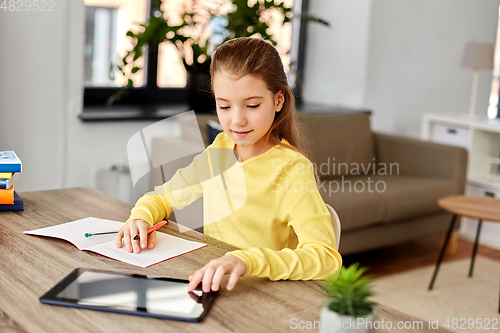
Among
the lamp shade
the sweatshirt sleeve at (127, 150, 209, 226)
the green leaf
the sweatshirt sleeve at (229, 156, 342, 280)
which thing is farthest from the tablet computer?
the lamp shade

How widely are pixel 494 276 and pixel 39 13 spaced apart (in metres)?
2.57

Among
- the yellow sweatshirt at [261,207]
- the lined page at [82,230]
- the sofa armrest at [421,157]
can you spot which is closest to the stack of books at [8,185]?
the lined page at [82,230]

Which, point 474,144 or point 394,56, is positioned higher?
point 394,56

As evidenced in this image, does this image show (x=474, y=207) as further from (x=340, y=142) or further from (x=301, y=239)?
(x=301, y=239)

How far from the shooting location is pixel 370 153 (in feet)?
10.8

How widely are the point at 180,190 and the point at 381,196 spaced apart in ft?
5.10

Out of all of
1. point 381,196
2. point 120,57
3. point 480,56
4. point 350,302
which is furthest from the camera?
point 480,56

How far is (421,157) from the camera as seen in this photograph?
10.6 feet

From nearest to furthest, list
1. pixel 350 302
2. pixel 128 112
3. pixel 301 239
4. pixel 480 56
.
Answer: pixel 350 302 → pixel 301 239 → pixel 128 112 → pixel 480 56

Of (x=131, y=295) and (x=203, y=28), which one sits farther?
(x=203, y=28)

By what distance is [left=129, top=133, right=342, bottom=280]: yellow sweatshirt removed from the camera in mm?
983

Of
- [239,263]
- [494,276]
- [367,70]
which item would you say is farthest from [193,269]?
[367,70]

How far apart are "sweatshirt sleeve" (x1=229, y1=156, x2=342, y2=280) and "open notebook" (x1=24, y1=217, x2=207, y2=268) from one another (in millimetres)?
186

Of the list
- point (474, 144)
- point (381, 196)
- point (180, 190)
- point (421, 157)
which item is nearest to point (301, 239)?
point (180, 190)
